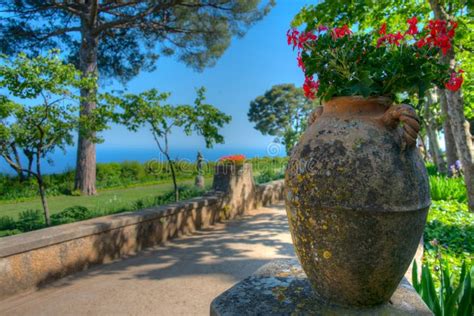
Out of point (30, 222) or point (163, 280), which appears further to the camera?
point (30, 222)

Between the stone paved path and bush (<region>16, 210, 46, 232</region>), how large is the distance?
150 cm

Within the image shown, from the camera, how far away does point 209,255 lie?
4629mm

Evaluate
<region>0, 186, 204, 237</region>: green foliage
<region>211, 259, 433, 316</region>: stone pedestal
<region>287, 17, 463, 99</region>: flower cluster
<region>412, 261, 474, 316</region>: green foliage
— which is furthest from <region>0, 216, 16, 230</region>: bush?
<region>412, 261, 474, 316</region>: green foliage

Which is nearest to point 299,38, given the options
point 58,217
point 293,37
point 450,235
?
point 293,37

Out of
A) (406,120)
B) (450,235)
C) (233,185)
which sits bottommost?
(450,235)

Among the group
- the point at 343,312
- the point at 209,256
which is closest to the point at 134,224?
the point at 209,256

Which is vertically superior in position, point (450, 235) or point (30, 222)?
point (30, 222)

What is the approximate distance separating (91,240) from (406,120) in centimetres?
398

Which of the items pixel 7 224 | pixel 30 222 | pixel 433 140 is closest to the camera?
pixel 7 224

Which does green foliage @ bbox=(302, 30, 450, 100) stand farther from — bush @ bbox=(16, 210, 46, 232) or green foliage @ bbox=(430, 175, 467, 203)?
green foliage @ bbox=(430, 175, 467, 203)

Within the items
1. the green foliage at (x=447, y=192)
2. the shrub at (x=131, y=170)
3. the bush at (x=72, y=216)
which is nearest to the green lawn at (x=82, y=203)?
the bush at (x=72, y=216)

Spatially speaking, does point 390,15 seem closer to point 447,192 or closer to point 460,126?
point 460,126

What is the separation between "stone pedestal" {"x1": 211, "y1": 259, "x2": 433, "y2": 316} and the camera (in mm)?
1698

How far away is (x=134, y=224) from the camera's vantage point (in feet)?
15.8
